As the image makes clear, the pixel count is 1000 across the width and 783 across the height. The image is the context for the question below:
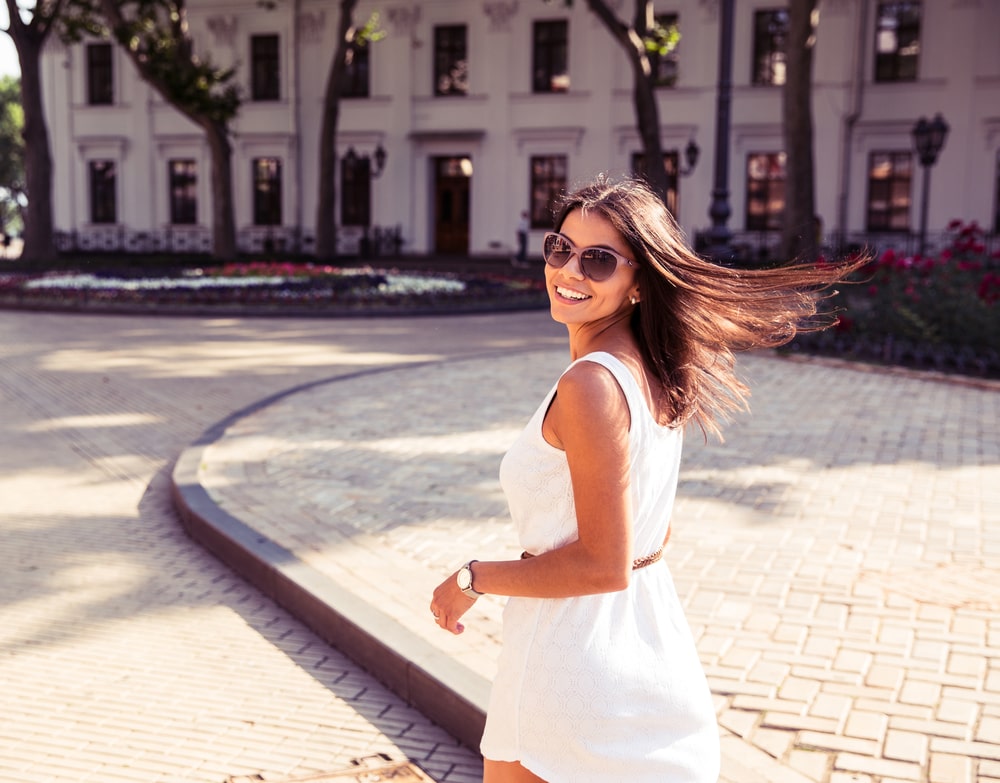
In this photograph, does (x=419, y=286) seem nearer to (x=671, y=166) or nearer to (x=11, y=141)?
(x=671, y=166)

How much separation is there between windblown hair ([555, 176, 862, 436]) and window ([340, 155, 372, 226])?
37691mm

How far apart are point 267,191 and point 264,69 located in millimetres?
4418

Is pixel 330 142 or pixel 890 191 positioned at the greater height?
pixel 330 142

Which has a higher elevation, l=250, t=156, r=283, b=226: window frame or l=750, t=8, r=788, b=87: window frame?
l=750, t=8, r=788, b=87: window frame

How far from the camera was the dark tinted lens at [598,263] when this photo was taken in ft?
6.86

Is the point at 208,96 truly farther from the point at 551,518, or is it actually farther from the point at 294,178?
the point at 551,518

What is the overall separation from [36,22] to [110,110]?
1151 centimetres

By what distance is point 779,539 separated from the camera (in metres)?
5.74

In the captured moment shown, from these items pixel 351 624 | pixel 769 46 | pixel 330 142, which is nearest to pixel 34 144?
pixel 330 142

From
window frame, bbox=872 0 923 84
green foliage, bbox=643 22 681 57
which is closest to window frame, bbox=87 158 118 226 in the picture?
green foliage, bbox=643 22 681 57

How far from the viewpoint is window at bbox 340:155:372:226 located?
39.1 meters

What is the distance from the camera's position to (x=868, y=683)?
12.8 ft

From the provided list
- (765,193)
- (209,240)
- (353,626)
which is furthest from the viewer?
(209,240)

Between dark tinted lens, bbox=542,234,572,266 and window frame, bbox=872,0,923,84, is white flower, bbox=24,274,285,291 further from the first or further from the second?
dark tinted lens, bbox=542,234,572,266
